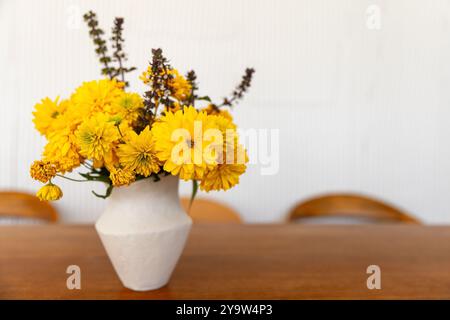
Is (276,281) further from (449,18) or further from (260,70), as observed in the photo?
(449,18)

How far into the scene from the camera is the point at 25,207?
166 centimetres

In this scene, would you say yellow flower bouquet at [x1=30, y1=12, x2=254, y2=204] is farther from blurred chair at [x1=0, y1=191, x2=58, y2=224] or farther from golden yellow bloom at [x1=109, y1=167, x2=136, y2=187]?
blurred chair at [x1=0, y1=191, x2=58, y2=224]

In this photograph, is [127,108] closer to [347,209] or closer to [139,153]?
[139,153]

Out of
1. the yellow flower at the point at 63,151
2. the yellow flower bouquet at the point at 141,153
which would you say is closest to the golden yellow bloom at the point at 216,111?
the yellow flower bouquet at the point at 141,153

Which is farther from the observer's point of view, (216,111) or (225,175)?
(216,111)

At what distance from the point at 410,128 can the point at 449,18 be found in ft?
1.79

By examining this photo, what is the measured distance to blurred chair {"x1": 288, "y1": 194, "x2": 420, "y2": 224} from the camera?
5.87 feet

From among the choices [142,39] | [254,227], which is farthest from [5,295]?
[142,39]

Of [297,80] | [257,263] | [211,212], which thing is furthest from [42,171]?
[297,80]

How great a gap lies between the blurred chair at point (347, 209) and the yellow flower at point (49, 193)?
1.30 metres

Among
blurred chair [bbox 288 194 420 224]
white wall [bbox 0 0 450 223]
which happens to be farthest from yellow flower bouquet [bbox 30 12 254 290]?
blurred chair [bbox 288 194 420 224]

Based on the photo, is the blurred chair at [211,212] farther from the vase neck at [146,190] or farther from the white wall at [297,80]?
the vase neck at [146,190]

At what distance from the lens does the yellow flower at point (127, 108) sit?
66 centimetres

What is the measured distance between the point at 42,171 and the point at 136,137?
0.49 ft
